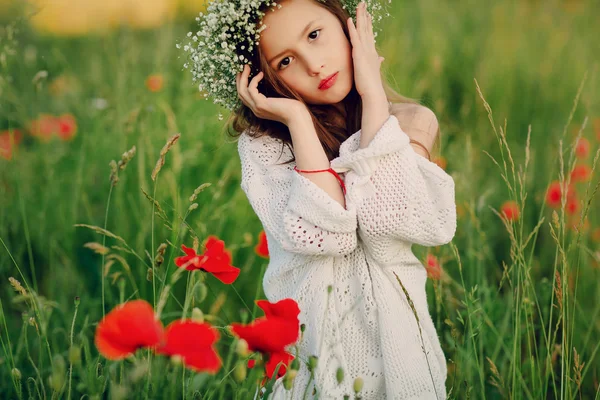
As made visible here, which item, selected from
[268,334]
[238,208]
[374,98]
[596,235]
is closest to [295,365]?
[268,334]

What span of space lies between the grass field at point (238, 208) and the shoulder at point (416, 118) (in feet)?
0.44

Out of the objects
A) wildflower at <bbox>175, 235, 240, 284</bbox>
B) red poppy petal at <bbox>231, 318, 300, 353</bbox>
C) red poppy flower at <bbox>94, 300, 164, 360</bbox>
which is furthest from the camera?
wildflower at <bbox>175, 235, 240, 284</bbox>

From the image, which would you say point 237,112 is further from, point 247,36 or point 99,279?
point 99,279

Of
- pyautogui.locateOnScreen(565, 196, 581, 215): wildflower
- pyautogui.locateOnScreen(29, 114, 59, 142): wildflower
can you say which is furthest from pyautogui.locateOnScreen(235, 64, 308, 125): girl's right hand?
pyautogui.locateOnScreen(29, 114, 59, 142): wildflower

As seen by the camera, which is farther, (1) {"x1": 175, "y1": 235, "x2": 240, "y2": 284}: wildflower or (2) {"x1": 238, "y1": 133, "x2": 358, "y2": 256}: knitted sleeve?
(2) {"x1": 238, "y1": 133, "x2": 358, "y2": 256}: knitted sleeve

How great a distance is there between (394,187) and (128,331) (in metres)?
0.76

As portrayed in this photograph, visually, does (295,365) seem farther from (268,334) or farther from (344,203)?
(344,203)

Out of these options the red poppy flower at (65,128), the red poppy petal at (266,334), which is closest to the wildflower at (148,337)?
the red poppy petal at (266,334)

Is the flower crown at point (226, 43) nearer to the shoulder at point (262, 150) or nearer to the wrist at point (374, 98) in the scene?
the shoulder at point (262, 150)

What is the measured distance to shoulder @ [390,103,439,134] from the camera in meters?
1.53

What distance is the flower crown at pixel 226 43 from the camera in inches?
59.1

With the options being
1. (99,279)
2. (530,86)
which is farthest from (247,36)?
(530,86)

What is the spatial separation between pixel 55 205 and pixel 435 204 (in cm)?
163

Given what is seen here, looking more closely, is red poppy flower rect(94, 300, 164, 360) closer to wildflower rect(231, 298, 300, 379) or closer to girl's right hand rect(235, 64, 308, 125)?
wildflower rect(231, 298, 300, 379)
